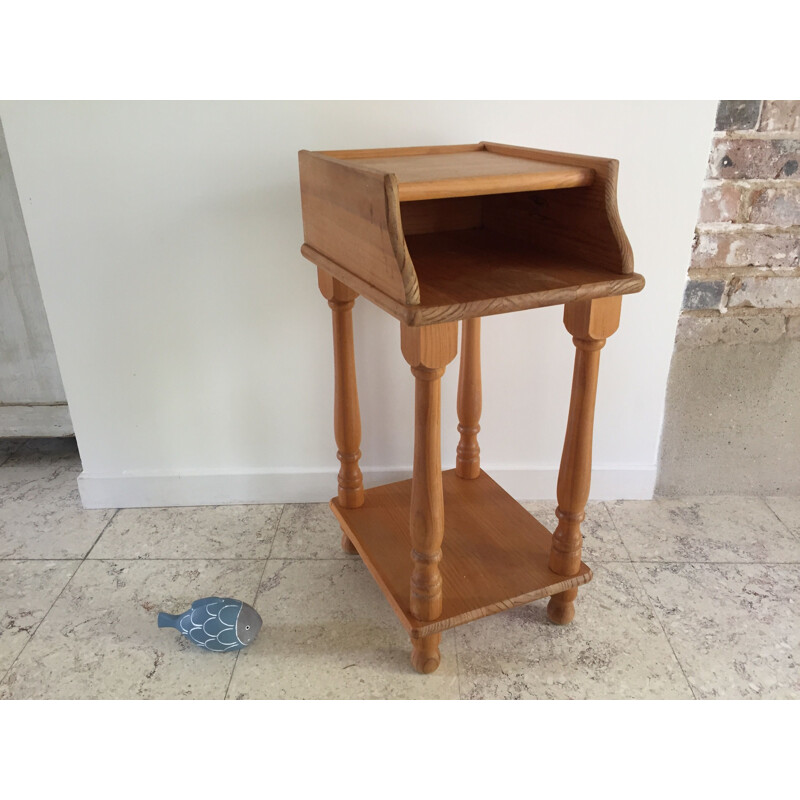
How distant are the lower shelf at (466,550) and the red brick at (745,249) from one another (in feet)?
2.37

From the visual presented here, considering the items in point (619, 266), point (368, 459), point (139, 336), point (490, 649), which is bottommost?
point (490, 649)

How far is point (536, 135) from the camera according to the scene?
1.46 m

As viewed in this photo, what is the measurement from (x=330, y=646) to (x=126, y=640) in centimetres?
41

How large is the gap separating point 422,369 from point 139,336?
0.88 metres

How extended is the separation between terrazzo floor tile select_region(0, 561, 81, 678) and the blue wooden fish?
1.10 feet

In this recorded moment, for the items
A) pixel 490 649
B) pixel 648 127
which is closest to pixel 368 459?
pixel 490 649

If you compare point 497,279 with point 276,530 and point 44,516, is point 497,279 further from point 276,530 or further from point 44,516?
point 44,516

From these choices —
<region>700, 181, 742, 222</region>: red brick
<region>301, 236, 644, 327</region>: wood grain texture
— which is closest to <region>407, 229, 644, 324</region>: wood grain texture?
<region>301, 236, 644, 327</region>: wood grain texture

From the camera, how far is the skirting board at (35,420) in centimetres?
194

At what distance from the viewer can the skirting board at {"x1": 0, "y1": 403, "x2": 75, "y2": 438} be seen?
194 centimetres

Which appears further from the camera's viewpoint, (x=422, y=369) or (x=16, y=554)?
(x=16, y=554)

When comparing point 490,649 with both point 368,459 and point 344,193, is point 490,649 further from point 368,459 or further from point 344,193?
point 344,193

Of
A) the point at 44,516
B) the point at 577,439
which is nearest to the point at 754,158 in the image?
the point at 577,439

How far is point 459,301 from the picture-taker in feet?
3.24
